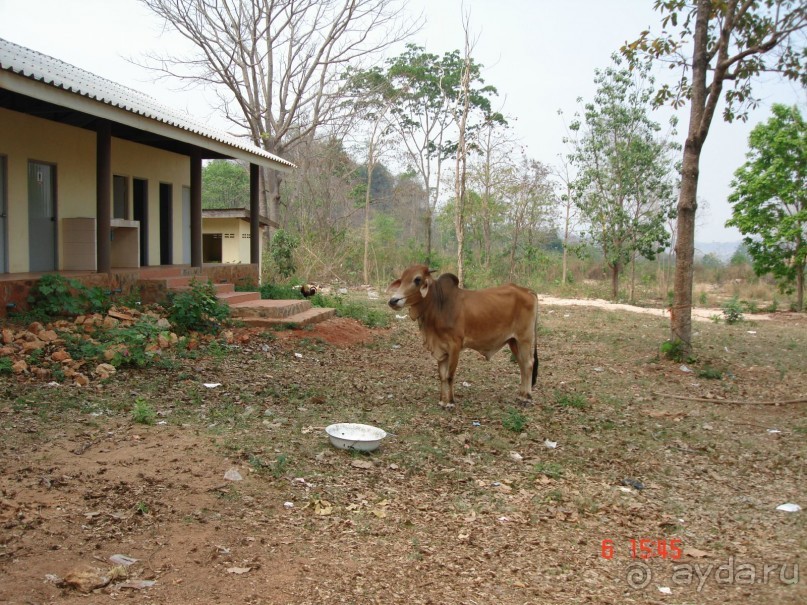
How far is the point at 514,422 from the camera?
22.0 feet

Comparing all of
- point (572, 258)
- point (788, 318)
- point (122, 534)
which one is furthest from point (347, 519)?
point (572, 258)

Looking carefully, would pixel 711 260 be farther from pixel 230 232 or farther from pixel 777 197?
pixel 230 232

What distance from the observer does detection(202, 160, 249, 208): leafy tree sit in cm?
3494

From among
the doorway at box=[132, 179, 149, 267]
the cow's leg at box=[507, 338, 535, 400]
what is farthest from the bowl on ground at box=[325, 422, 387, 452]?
the doorway at box=[132, 179, 149, 267]

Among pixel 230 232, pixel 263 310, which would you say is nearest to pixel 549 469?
pixel 263 310

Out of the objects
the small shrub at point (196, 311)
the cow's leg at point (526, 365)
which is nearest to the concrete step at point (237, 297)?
the small shrub at point (196, 311)

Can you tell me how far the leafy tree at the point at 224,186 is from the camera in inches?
1375

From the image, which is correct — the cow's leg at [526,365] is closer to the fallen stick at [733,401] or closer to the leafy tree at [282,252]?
the fallen stick at [733,401]

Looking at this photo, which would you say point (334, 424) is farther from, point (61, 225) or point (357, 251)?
point (357, 251)

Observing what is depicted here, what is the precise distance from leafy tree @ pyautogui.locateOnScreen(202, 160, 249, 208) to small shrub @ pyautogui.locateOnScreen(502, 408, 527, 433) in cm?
2998

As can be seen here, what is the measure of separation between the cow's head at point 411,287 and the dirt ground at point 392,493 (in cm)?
115

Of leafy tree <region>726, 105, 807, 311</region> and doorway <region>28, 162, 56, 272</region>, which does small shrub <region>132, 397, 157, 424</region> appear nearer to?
doorway <region>28, 162, 56, 272</region>

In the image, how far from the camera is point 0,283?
856cm

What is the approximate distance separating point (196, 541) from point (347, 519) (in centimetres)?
96
